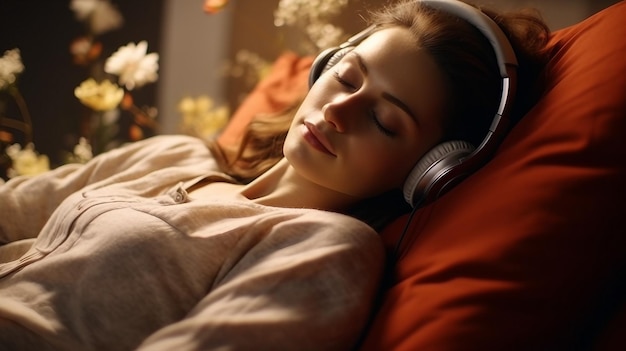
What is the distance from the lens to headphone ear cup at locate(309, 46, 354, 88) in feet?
3.35

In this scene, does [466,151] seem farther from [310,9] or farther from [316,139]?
[310,9]

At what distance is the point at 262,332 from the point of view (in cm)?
69

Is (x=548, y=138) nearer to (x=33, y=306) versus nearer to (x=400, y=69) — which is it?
(x=400, y=69)

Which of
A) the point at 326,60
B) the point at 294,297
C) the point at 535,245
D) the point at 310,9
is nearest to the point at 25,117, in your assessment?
the point at 310,9

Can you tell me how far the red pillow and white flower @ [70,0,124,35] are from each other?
51.1 inches

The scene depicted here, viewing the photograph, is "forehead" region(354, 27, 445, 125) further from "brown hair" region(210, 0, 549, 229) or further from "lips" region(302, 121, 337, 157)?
"lips" region(302, 121, 337, 157)

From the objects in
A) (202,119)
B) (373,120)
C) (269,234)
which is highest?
(373,120)

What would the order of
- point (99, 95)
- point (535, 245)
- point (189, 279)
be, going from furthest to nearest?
point (99, 95)
point (189, 279)
point (535, 245)

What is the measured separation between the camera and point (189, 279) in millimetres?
820

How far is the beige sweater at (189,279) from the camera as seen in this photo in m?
0.71

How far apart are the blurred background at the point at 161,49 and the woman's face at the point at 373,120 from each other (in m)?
0.55

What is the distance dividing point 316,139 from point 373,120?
0.09 metres

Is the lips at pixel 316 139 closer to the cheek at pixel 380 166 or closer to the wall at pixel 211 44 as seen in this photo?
the cheek at pixel 380 166

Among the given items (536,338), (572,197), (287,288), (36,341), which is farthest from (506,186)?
(36,341)
